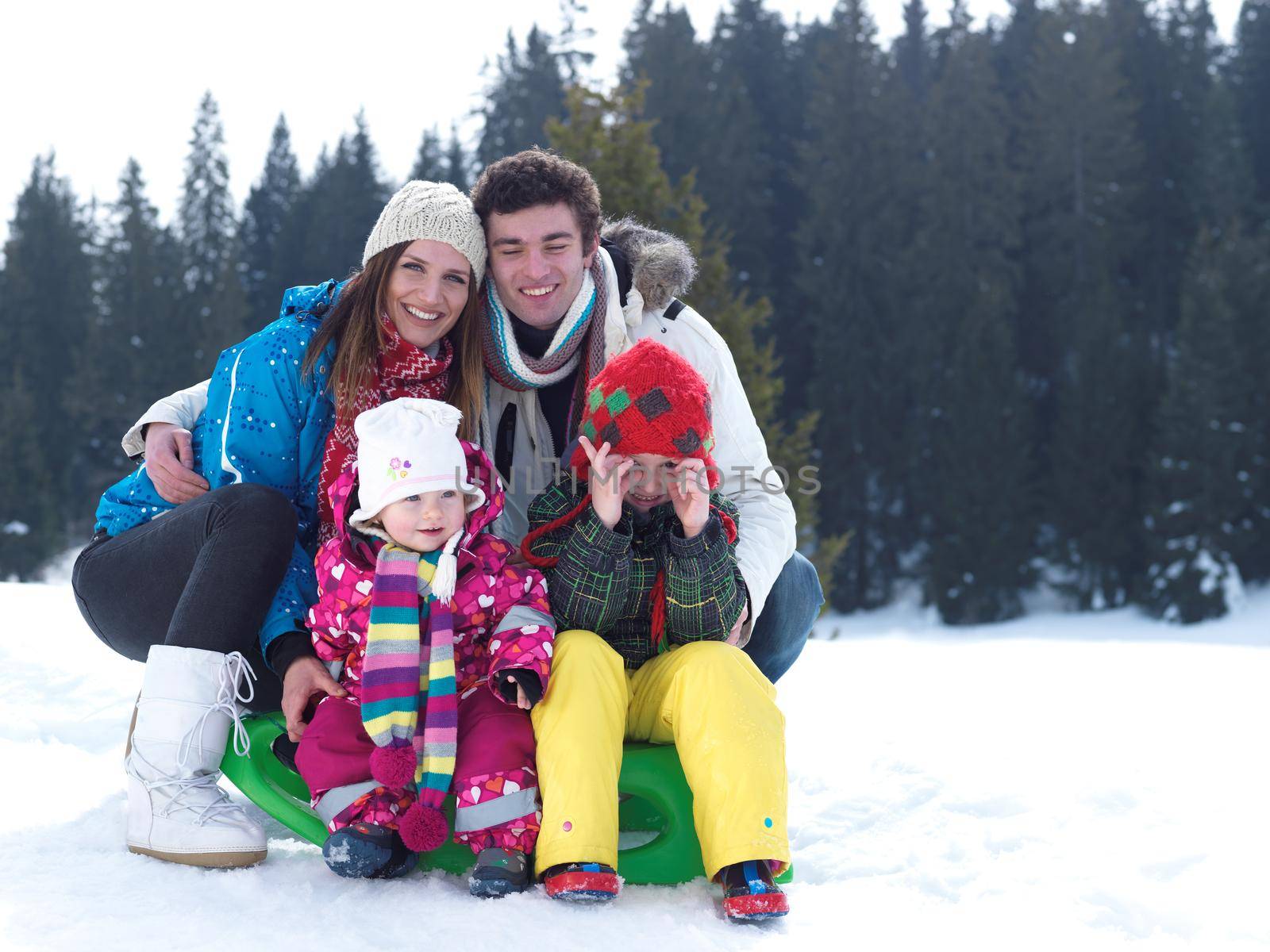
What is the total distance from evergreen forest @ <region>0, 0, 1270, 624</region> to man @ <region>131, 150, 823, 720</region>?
16909 millimetres

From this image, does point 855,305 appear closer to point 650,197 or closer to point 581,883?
point 650,197

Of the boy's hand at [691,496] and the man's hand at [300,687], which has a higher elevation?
the boy's hand at [691,496]

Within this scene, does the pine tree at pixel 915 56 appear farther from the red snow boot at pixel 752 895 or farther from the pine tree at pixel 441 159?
the red snow boot at pixel 752 895

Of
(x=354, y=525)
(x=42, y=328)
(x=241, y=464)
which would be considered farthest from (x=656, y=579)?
(x=42, y=328)

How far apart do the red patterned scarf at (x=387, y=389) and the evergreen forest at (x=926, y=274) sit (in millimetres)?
17228

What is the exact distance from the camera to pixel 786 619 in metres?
2.83

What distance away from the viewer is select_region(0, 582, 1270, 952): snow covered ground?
183cm

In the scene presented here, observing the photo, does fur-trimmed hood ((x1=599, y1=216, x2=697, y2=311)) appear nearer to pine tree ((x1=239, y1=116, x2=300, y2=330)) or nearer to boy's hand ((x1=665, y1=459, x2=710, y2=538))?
boy's hand ((x1=665, y1=459, x2=710, y2=538))

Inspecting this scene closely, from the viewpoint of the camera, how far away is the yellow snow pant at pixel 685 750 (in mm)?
1973

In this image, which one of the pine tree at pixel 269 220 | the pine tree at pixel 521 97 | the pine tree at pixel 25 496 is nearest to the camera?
the pine tree at pixel 25 496

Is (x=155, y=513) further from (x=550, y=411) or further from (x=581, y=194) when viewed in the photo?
(x=581, y=194)

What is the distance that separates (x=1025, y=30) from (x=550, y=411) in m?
31.3

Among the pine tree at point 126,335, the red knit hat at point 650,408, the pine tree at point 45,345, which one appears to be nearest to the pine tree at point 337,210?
the pine tree at point 126,335

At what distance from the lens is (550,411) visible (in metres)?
3.05
